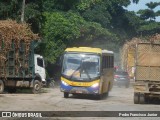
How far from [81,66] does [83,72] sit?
0.35 metres

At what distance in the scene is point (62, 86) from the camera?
990 inches

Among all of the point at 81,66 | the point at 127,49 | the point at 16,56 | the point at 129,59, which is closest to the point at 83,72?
the point at 81,66

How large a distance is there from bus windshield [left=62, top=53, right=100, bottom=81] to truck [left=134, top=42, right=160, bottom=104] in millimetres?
3393

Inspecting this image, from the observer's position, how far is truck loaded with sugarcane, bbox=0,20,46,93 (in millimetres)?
27406

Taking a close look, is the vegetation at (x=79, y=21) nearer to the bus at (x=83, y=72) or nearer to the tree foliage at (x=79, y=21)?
the tree foliage at (x=79, y=21)

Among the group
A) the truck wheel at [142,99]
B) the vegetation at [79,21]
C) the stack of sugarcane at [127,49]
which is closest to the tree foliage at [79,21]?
the vegetation at [79,21]

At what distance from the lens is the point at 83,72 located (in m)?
25.1

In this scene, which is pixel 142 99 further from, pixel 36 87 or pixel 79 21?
pixel 79 21

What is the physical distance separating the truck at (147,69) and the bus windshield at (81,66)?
3393mm

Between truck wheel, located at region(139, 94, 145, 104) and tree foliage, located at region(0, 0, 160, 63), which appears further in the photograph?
tree foliage, located at region(0, 0, 160, 63)

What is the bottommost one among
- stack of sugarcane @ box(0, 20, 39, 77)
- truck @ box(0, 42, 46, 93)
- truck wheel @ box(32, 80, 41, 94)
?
truck wheel @ box(32, 80, 41, 94)

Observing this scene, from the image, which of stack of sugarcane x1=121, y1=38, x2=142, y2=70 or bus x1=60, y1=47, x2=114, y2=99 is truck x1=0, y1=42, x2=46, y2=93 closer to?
bus x1=60, y1=47, x2=114, y2=99

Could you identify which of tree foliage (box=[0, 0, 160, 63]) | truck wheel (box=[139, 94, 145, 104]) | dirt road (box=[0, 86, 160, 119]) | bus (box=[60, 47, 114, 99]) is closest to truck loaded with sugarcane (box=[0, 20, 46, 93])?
bus (box=[60, 47, 114, 99])

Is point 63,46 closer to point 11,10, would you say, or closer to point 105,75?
point 11,10
